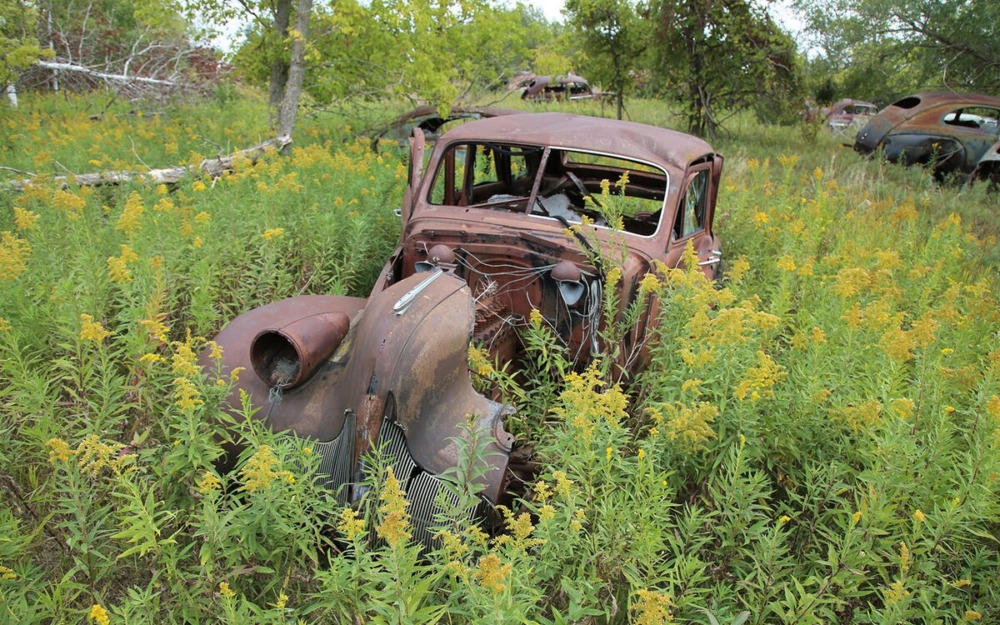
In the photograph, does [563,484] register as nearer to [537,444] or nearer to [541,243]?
[537,444]

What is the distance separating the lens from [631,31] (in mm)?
14477

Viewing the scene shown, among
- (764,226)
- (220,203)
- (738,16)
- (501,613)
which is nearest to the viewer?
(501,613)

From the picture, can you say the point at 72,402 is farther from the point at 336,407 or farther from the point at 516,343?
the point at 516,343

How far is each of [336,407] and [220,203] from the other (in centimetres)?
276

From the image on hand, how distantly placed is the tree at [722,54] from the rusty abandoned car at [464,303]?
9.06m

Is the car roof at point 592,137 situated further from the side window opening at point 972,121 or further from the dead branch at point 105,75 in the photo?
the side window opening at point 972,121

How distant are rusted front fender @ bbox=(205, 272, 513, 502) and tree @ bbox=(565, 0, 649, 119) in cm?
1216

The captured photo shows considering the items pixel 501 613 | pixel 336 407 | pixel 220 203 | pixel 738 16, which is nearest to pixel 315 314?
pixel 336 407

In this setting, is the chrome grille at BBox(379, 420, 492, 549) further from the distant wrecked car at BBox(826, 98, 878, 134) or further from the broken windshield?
the distant wrecked car at BBox(826, 98, 878, 134)

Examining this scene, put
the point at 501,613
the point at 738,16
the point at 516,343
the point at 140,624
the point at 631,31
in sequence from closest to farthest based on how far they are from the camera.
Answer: the point at 501,613 < the point at 140,624 < the point at 516,343 < the point at 738,16 < the point at 631,31

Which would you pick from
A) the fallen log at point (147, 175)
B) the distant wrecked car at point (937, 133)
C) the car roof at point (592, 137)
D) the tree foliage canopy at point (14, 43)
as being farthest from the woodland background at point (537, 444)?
the distant wrecked car at point (937, 133)

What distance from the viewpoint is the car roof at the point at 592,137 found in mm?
4418

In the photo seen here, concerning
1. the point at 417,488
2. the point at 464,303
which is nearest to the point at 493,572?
the point at 417,488

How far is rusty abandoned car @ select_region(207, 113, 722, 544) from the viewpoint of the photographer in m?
2.81
